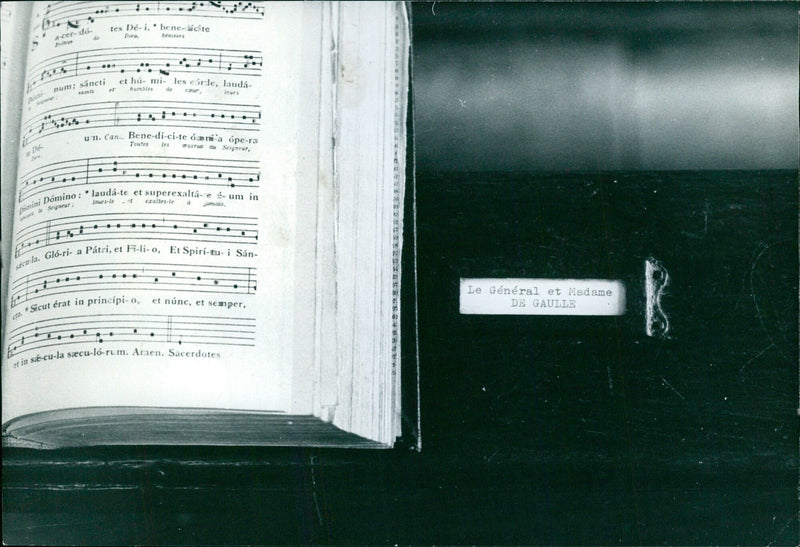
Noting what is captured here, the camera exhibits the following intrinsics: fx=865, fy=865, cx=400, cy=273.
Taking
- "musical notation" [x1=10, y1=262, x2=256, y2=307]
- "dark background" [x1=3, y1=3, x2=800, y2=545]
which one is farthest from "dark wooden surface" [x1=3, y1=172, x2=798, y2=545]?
"musical notation" [x1=10, y1=262, x2=256, y2=307]

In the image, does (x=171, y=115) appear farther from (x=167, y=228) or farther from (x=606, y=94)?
(x=606, y=94)

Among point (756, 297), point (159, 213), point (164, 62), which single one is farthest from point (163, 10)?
point (756, 297)

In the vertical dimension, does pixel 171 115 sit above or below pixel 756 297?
above

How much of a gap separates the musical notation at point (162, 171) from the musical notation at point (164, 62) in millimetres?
58

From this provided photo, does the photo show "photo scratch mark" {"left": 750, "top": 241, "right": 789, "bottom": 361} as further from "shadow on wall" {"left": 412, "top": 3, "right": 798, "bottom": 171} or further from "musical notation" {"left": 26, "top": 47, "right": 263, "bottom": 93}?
"musical notation" {"left": 26, "top": 47, "right": 263, "bottom": 93}

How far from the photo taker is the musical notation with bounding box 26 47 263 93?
1.85 ft

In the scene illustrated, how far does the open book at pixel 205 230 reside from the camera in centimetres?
54

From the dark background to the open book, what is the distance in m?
0.03

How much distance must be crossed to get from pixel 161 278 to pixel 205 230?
0.04 m

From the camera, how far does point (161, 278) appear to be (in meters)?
0.55

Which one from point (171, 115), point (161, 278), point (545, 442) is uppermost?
point (171, 115)

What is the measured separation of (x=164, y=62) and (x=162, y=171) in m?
0.07

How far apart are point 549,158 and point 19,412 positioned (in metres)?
0.39

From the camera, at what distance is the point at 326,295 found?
550 mm
